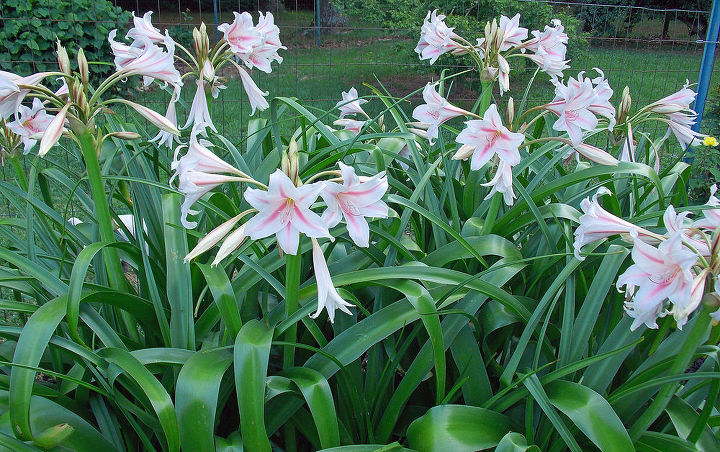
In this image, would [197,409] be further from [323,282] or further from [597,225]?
[597,225]

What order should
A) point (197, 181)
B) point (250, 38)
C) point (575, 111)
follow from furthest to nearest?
1. point (250, 38)
2. point (575, 111)
3. point (197, 181)

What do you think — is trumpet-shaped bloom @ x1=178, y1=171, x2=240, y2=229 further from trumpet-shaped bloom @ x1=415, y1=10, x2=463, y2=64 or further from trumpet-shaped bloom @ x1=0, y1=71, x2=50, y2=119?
trumpet-shaped bloom @ x1=415, y1=10, x2=463, y2=64

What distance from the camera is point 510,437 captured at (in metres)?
1.50

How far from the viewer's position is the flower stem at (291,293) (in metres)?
1.57

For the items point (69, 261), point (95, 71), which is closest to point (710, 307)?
point (69, 261)

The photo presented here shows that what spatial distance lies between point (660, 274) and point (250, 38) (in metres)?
1.50

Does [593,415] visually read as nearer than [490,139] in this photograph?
Yes

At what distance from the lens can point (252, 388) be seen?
4.77ft

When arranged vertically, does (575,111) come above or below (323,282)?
above

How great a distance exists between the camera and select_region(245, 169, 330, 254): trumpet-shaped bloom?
1283 millimetres

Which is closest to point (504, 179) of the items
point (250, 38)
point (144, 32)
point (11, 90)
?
point (250, 38)

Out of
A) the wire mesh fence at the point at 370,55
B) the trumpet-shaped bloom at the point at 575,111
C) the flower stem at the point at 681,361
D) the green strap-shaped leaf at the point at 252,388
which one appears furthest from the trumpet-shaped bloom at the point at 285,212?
the wire mesh fence at the point at 370,55

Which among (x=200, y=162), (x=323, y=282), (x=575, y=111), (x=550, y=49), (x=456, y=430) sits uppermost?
(x=550, y=49)

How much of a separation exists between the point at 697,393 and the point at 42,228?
6.97 ft
